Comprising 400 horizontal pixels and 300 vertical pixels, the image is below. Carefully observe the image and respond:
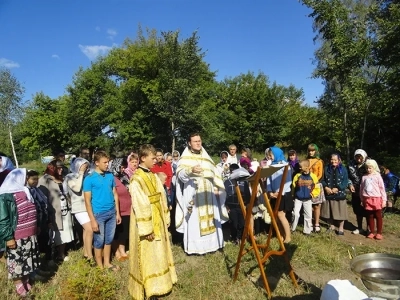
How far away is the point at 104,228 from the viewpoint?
447cm

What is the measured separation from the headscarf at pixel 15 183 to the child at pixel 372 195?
5.71 m

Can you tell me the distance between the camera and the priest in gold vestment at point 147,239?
140 inches

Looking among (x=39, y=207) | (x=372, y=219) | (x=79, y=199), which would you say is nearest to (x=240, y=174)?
(x=79, y=199)

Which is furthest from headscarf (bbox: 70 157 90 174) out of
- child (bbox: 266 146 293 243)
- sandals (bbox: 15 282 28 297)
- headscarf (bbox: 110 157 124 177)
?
child (bbox: 266 146 293 243)

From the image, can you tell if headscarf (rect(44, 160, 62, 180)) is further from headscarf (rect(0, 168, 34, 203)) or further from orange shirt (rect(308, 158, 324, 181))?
orange shirt (rect(308, 158, 324, 181))

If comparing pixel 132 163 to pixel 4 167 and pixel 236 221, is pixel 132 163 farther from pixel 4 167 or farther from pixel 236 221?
pixel 236 221

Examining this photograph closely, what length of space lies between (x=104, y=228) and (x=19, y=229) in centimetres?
107

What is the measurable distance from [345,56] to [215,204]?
10.2 m

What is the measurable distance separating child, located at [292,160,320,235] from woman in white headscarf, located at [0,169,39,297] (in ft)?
15.4

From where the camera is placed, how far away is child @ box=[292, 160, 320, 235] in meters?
6.24

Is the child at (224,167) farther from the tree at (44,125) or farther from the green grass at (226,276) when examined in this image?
the tree at (44,125)

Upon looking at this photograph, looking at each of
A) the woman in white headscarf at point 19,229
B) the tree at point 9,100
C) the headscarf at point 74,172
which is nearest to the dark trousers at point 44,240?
the headscarf at point 74,172

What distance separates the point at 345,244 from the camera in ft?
18.3

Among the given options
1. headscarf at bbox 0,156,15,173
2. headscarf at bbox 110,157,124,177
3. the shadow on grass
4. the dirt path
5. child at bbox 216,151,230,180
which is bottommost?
the dirt path
